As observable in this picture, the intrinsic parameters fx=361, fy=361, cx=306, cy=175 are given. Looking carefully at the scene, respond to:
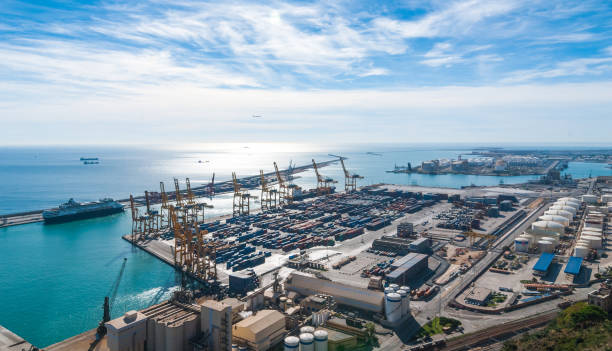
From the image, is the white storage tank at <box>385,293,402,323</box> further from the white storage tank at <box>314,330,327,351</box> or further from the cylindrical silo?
the cylindrical silo

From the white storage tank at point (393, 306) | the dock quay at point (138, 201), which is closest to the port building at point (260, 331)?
the white storage tank at point (393, 306)

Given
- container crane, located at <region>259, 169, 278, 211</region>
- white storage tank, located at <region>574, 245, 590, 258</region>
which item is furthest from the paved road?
container crane, located at <region>259, 169, 278, 211</region>

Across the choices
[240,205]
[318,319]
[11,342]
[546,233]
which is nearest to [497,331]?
[318,319]

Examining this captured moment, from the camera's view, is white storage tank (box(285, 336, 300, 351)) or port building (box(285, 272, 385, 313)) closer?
white storage tank (box(285, 336, 300, 351))

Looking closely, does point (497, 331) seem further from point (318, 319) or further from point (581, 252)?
point (581, 252)

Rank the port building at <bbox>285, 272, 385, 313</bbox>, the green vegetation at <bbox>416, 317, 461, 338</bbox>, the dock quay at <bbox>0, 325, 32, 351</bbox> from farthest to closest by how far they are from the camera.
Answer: the port building at <bbox>285, 272, 385, 313</bbox> → the green vegetation at <bbox>416, 317, 461, 338</bbox> → the dock quay at <bbox>0, 325, 32, 351</bbox>

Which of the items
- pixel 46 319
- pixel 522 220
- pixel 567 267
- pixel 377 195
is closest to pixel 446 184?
pixel 377 195

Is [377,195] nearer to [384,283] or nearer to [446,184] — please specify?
[446,184]
